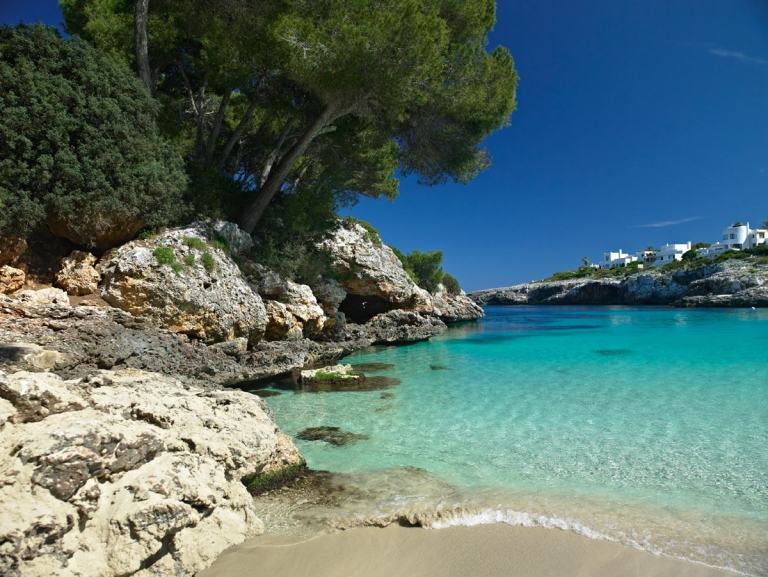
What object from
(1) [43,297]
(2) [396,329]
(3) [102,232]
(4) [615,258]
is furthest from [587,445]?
(4) [615,258]

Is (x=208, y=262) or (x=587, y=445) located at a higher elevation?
(x=208, y=262)

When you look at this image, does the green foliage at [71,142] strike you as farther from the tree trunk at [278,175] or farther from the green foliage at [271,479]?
the green foliage at [271,479]

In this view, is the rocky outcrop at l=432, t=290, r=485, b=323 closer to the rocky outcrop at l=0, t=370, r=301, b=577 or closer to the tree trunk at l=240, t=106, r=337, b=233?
the tree trunk at l=240, t=106, r=337, b=233

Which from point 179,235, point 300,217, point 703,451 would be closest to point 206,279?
point 179,235

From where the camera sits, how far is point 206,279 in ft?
34.2

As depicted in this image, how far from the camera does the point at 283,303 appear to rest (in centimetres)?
1380

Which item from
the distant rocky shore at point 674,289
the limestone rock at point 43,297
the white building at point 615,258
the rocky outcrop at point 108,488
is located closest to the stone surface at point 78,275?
the limestone rock at point 43,297

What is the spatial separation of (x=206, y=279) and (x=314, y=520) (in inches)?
310

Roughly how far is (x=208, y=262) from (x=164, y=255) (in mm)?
1090

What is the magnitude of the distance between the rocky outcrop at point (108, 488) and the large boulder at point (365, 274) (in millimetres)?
14733

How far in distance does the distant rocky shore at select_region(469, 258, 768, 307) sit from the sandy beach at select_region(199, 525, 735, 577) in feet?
183

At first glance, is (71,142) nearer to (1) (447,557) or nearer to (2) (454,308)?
(1) (447,557)

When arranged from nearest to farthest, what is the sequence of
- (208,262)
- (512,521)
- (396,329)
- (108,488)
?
1. (108,488)
2. (512,521)
3. (208,262)
4. (396,329)

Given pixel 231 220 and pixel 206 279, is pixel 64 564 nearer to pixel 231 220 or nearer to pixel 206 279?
pixel 206 279
